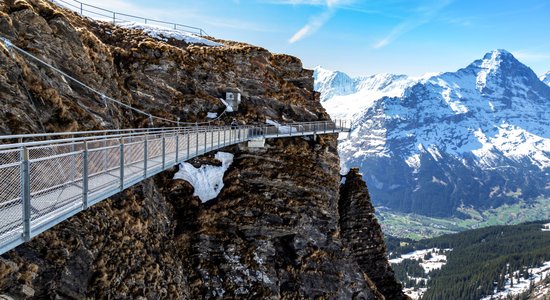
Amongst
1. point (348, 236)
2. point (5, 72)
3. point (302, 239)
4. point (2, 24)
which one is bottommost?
point (348, 236)

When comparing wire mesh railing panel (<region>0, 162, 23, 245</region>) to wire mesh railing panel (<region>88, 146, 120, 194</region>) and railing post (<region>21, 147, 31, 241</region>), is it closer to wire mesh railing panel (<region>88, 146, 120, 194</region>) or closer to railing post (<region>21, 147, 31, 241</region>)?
railing post (<region>21, 147, 31, 241</region>)

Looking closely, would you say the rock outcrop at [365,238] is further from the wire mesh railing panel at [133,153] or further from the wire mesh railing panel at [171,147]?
the wire mesh railing panel at [133,153]

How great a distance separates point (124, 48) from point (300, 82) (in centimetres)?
1769

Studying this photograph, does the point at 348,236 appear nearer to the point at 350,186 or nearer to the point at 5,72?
the point at 350,186

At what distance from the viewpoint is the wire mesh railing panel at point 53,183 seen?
955 cm

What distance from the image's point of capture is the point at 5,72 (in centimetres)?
1788

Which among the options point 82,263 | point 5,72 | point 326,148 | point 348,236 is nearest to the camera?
point 82,263

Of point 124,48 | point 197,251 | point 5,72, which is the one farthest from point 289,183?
point 5,72

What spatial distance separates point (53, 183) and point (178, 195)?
60.5 ft

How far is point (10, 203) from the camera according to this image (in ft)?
29.2

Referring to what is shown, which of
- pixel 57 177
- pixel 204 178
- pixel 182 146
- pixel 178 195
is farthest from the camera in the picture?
pixel 204 178

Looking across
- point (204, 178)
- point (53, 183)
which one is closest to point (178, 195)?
point (204, 178)

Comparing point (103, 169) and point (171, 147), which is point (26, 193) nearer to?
point (103, 169)

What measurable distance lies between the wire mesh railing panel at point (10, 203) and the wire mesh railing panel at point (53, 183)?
1.19ft
